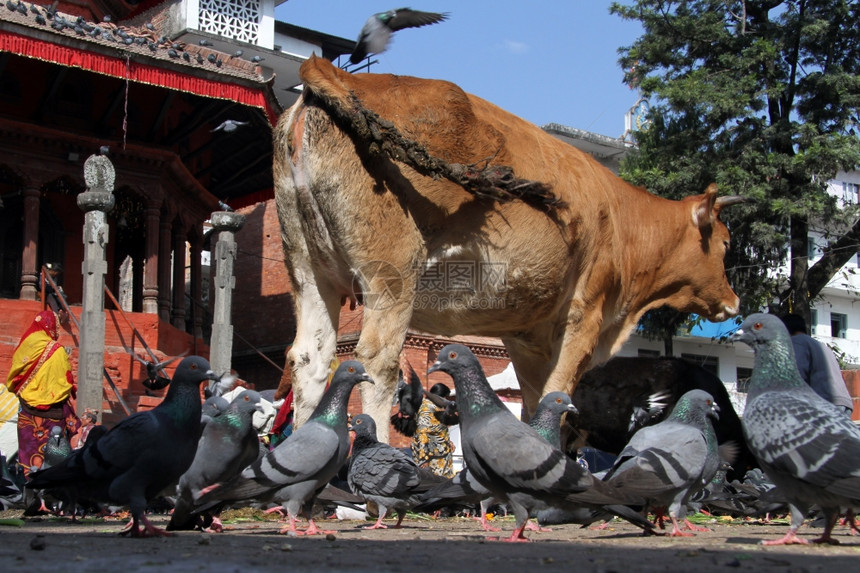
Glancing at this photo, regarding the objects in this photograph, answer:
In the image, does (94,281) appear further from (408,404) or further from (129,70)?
(408,404)

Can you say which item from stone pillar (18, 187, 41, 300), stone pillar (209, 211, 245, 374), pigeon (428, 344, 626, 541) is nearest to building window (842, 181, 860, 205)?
stone pillar (209, 211, 245, 374)

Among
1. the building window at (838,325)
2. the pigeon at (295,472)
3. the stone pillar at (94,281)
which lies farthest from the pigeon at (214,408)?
the building window at (838,325)

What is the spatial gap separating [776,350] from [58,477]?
4219mm

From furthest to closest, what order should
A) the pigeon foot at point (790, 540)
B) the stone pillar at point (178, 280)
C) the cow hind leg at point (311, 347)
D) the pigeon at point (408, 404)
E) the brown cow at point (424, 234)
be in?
1. the stone pillar at point (178, 280)
2. the pigeon at point (408, 404)
3. the cow hind leg at point (311, 347)
4. the brown cow at point (424, 234)
5. the pigeon foot at point (790, 540)

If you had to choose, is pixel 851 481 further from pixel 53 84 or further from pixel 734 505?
pixel 53 84

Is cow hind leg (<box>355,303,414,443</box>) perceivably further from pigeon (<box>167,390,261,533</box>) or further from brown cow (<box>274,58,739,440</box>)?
pigeon (<box>167,390,261,533</box>)

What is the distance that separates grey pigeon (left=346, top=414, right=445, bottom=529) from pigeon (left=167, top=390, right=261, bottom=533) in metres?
1.18

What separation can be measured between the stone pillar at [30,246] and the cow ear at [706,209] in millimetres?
13970

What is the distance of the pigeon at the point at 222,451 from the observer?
667 centimetres

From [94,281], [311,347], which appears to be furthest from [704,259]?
[94,281]

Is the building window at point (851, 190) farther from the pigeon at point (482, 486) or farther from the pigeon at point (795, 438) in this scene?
the pigeon at point (795, 438)

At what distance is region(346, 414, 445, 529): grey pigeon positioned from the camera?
7.94 m

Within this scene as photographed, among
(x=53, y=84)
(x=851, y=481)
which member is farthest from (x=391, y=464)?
(x=53, y=84)

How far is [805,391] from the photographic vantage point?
5.85m
